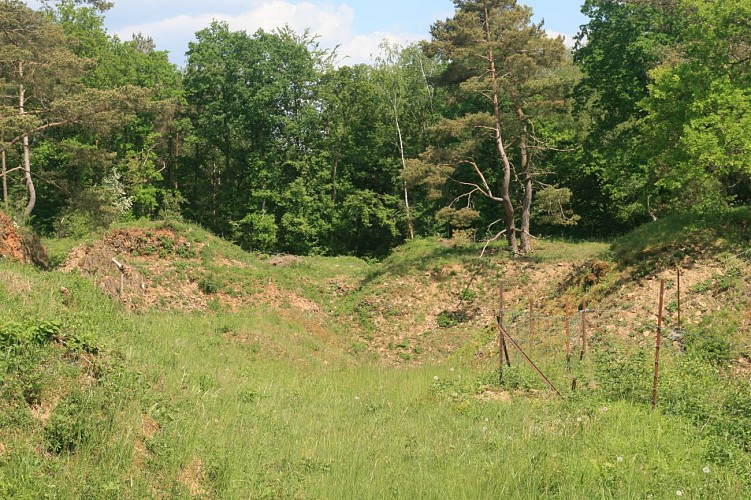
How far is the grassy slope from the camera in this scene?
6746 millimetres

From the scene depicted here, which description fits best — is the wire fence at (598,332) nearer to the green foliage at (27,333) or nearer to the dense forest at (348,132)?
the dense forest at (348,132)

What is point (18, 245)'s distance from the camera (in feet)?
58.1

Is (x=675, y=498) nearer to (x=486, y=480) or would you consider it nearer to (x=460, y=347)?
(x=486, y=480)

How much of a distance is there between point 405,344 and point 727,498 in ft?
48.8

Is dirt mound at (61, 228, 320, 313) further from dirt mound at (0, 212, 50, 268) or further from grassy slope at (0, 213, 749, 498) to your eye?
grassy slope at (0, 213, 749, 498)

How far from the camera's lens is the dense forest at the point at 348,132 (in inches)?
966

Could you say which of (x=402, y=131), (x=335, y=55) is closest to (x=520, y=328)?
(x=402, y=131)

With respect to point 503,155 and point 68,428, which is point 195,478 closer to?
point 68,428

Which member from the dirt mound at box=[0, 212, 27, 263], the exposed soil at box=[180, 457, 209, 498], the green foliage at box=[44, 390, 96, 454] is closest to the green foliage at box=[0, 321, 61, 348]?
the green foliage at box=[44, 390, 96, 454]

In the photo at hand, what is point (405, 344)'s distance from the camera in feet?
68.9

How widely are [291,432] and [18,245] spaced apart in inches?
523

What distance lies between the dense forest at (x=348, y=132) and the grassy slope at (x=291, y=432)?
1167cm

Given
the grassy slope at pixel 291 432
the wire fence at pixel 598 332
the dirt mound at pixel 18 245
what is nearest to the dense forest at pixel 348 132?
the dirt mound at pixel 18 245

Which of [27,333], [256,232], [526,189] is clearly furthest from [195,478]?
[256,232]
